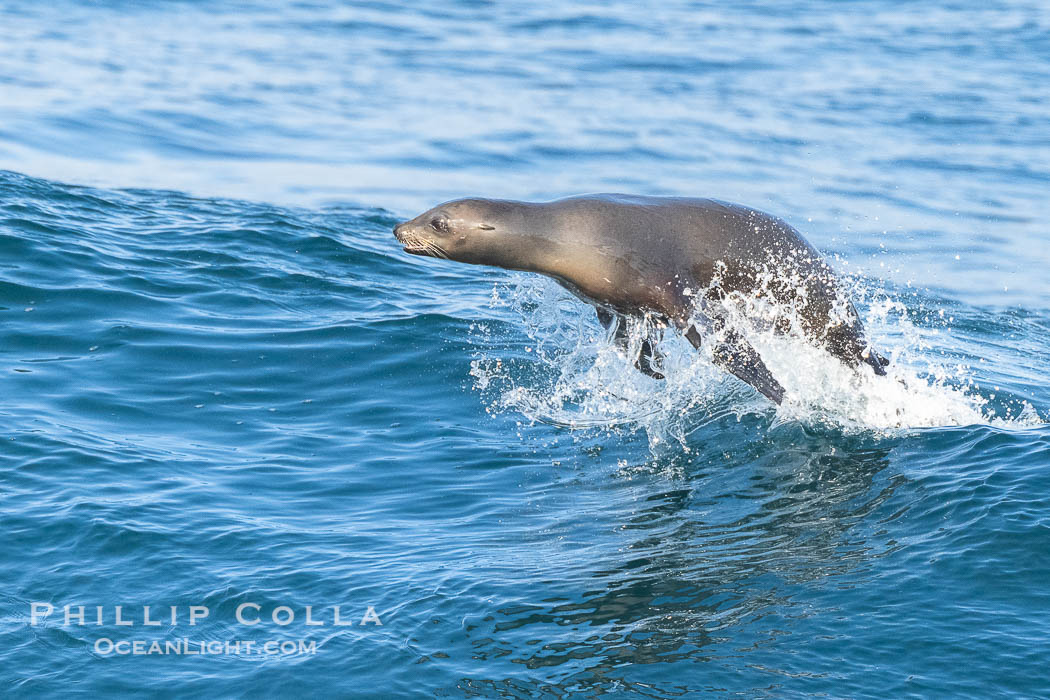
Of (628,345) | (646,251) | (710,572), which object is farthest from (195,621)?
(628,345)

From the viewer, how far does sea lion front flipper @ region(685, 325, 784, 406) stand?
28.5 feet

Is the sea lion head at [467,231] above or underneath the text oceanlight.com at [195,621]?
above

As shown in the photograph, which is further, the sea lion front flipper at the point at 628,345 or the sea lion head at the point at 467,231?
the sea lion front flipper at the point at 628,345

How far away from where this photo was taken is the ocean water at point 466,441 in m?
6.63

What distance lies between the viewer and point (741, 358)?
8742 mm

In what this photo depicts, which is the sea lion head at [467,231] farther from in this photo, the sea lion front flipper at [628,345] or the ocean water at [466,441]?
the ocean water at [466,441]

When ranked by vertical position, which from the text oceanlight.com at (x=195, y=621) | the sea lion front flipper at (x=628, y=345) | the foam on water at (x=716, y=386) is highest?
the sea lion front flipper at (x=628, y=345)

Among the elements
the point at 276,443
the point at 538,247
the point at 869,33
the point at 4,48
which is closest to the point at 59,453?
the point at 276,443

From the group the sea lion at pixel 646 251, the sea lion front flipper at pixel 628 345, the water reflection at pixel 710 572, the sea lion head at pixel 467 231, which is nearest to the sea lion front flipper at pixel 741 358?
the sea lion at pixel 646 251

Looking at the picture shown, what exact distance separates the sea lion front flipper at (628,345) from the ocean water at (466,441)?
A: 0.26m

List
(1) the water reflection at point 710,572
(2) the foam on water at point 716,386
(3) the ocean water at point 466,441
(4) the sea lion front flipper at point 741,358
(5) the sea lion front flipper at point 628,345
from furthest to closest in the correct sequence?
(5) the sea lion front flipper at point 628,345, (2) the foam on water at point 716,386, (4) the sea lion front flipper at point 741,358, (3) the ocean water at point 466,441, (1) the water reflection at point 710,572

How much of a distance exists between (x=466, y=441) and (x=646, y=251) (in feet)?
6.83

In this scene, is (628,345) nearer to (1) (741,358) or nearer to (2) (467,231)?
(1) (741,358)

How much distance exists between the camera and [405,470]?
30.6 ft
